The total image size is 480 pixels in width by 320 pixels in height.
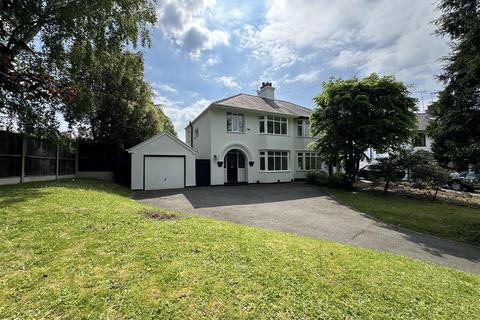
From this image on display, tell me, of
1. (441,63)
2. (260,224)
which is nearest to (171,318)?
(260,224)

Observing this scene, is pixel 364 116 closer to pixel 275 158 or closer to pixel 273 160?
pixel 275 158

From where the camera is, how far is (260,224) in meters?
7.48

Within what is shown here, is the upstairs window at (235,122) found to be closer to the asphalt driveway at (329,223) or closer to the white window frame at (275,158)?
the white window frame at (275,158)

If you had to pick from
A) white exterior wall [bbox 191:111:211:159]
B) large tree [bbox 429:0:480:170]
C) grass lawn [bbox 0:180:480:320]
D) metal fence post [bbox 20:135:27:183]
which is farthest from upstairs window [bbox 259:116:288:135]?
grass lawn [bbox 0:180:480:320]

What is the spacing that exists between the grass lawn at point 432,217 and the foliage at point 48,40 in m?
14.6

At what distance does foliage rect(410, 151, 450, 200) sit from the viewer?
13.8 metres

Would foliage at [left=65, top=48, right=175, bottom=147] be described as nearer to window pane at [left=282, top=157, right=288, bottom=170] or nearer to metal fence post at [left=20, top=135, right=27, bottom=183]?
metal fence post at [left=20, top=135, right=27, bottom=183]

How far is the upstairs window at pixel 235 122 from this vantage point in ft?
60.0

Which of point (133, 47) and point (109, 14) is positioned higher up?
point (109, 14)

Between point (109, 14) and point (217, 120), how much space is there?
350 inches

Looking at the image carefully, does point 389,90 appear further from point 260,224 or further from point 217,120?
point 260,224

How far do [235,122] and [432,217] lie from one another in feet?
43.8

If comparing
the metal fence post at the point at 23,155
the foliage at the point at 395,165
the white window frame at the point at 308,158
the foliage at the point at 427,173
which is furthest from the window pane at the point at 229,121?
the foliage at the point at 427,173

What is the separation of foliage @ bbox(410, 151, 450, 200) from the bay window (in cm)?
911
